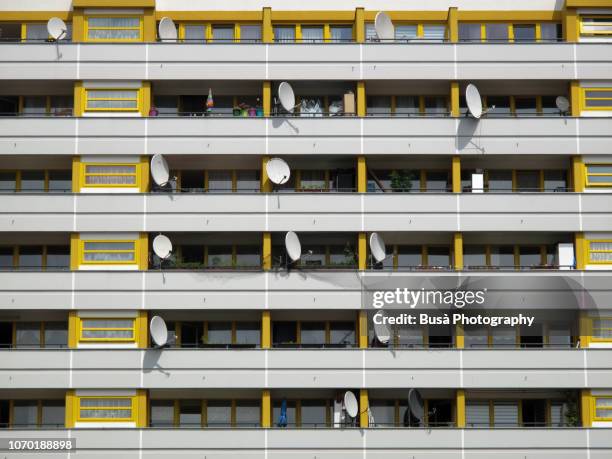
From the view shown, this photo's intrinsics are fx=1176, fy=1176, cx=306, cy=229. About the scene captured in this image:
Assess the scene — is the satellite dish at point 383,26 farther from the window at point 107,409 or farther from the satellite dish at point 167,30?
the window at point 107,409

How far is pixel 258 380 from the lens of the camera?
5812 cm

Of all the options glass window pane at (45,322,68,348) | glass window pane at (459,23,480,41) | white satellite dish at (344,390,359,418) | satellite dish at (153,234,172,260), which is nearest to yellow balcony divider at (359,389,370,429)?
white satellite dish at (344,390,359,418)

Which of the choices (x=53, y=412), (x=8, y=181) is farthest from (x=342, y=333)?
(x=8, y=181)

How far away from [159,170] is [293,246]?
7767mm

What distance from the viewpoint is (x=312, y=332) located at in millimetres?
60969

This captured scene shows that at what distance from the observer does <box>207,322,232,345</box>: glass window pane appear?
60.7 m

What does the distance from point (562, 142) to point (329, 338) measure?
15646mm

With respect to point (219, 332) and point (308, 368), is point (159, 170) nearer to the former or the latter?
point (219, 332)

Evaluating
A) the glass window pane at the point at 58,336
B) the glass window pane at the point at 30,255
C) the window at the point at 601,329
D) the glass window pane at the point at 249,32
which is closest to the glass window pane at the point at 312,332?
the glass window pane at the point at 58,336

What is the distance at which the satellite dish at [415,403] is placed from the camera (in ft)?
186

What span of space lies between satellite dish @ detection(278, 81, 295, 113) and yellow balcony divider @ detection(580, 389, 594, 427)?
2035 centimetres

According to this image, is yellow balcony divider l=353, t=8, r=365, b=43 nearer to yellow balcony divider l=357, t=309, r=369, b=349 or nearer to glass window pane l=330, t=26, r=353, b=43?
glass window pane l=330, t=26, r=353, b=43

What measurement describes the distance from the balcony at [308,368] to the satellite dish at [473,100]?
11.9 m
